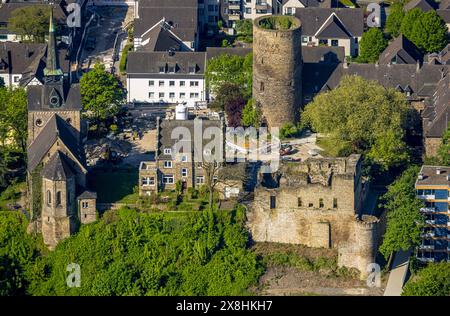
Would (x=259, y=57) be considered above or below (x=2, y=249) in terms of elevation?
above

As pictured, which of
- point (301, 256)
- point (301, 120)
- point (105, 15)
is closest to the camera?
point (301, 256)

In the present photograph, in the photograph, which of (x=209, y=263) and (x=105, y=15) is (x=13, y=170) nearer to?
(x=209, y=263)

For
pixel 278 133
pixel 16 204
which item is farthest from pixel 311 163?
pixel 16 204

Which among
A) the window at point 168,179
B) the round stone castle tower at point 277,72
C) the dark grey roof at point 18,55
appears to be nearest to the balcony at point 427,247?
the window at point 168,179

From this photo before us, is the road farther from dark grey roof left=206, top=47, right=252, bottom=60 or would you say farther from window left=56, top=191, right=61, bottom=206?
dark grey roof left=206, top=47, right=252, bottom=60

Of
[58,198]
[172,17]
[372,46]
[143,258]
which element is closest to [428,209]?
[143,258]

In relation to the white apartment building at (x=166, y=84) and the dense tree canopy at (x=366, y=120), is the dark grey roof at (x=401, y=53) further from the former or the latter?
the white apartment building at (x=166, y=84)

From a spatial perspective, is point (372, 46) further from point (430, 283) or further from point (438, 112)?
point (430, 283)
